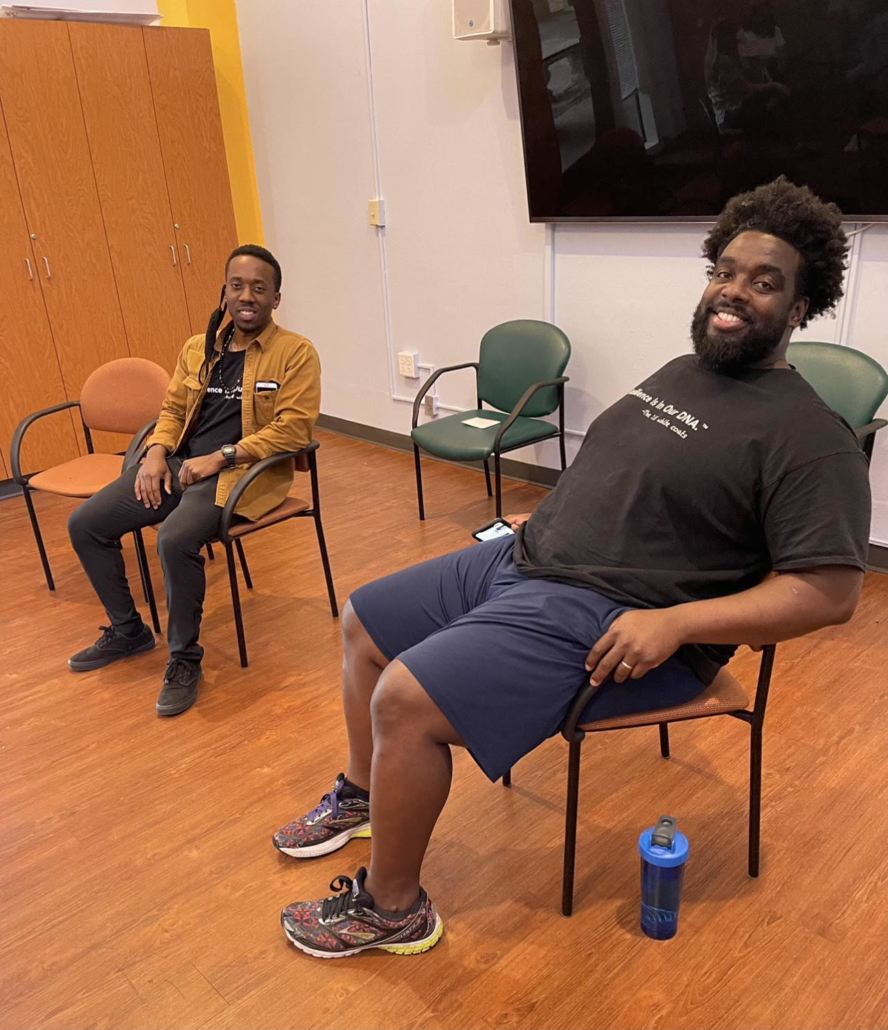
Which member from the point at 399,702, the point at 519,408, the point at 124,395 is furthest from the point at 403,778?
the point at 124,395

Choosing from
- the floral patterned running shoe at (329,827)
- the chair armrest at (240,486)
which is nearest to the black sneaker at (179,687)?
the chair armrest at (240,486)

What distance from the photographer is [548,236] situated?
12.2ft

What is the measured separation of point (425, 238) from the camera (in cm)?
427

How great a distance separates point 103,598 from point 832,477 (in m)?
2.21

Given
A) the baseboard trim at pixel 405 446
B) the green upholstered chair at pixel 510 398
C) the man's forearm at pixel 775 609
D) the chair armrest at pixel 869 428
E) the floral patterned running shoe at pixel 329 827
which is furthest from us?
the baseboard trim at pixel 405 446

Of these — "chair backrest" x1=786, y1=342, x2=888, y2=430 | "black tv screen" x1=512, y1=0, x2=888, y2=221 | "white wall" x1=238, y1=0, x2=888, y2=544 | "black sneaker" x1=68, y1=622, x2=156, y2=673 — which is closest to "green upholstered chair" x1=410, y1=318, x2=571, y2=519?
"white wall" x1=238, y1=0, x2=888, y2=544

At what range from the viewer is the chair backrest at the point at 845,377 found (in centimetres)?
269

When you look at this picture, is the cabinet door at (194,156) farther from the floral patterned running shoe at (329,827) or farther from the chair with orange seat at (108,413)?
the floral patterned running shoe at (329,827)

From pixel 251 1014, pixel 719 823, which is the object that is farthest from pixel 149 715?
pixel 719 823

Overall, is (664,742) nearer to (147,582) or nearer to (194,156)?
(147,582)

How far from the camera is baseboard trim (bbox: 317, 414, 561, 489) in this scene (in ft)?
13.5

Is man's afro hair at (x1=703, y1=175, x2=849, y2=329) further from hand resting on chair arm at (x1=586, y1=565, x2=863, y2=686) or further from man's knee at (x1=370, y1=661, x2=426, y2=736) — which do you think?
man's knee at (x1=370, y1=661, x2=426, y2=736)

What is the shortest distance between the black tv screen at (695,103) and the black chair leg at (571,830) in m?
2.17

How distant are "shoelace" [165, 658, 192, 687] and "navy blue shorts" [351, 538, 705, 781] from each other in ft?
3.73
